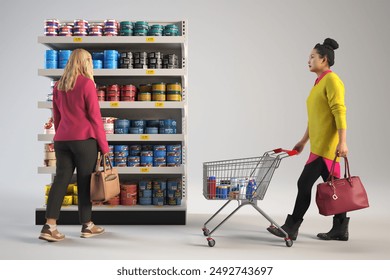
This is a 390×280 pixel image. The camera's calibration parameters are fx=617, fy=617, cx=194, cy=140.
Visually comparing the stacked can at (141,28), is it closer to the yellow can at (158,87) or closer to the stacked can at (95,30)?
the stacked can at (95,30)

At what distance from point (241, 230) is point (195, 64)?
216 inches

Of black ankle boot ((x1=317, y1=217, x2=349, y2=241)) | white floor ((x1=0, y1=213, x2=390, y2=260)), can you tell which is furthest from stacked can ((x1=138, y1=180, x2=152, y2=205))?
black ankle boot ((x1=317, y1=217, x2=349, y2=241))

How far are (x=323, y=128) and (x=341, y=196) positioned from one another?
2.18ft

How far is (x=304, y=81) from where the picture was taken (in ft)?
37.7

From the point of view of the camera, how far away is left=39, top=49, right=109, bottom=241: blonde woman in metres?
5.75

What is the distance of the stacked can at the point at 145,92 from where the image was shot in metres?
6.84

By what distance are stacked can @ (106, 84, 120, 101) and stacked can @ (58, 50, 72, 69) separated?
55 cm

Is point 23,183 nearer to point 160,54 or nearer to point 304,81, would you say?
point 160,54

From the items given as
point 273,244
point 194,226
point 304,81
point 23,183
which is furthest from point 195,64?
point 273,244

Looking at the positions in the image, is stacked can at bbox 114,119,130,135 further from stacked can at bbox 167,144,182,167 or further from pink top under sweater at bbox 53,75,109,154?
pink top under sweater at bbox 53,75,109,154

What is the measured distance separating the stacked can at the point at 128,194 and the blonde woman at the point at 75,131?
974 millimetres

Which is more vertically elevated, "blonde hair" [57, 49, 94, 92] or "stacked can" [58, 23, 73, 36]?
"stacked can" [58, 23, 73, 36]

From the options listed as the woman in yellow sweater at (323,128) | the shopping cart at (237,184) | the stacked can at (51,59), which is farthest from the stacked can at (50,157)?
the woman in yellow sweater at (323,128)

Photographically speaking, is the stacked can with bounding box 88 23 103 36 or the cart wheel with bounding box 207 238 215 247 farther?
the stacked can with bounding box 88 23 103 36
